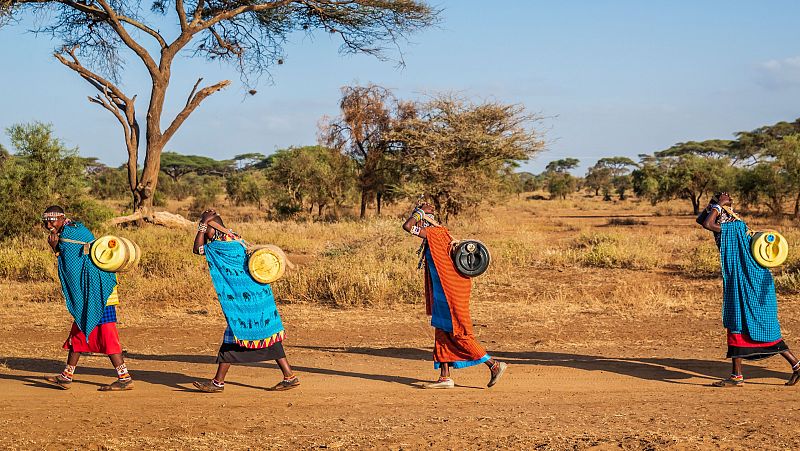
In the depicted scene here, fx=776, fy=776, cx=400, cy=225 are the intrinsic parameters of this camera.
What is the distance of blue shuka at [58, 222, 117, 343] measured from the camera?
21.8ft

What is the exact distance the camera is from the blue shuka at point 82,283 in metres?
6.65

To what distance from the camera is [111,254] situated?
6645 millimetres

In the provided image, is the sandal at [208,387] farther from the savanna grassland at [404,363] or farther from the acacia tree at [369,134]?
the acacia tree at [369,134]

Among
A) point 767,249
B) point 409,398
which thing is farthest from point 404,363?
point 767,249

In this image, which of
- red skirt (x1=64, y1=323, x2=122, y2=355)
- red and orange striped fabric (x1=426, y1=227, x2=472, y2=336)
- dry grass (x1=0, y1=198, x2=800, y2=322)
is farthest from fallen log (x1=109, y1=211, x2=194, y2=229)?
red and orange striped fabric (x1=426, y1=227, x2=472, y2=336)

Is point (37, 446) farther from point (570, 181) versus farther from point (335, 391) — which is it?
point (570, 181)

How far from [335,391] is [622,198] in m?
52.0

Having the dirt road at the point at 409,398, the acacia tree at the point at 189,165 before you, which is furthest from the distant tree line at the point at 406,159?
the acacia tree at the point at 189,165

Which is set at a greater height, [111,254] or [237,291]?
[111,254]

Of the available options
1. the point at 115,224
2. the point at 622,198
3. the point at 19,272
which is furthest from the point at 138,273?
the point at 622,198

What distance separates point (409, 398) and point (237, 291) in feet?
5.58

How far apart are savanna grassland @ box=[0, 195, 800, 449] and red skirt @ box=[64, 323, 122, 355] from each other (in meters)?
0.37

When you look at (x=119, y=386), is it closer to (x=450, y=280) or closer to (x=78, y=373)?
(x=78, y=373)

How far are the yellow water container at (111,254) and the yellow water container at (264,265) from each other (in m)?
1.09
